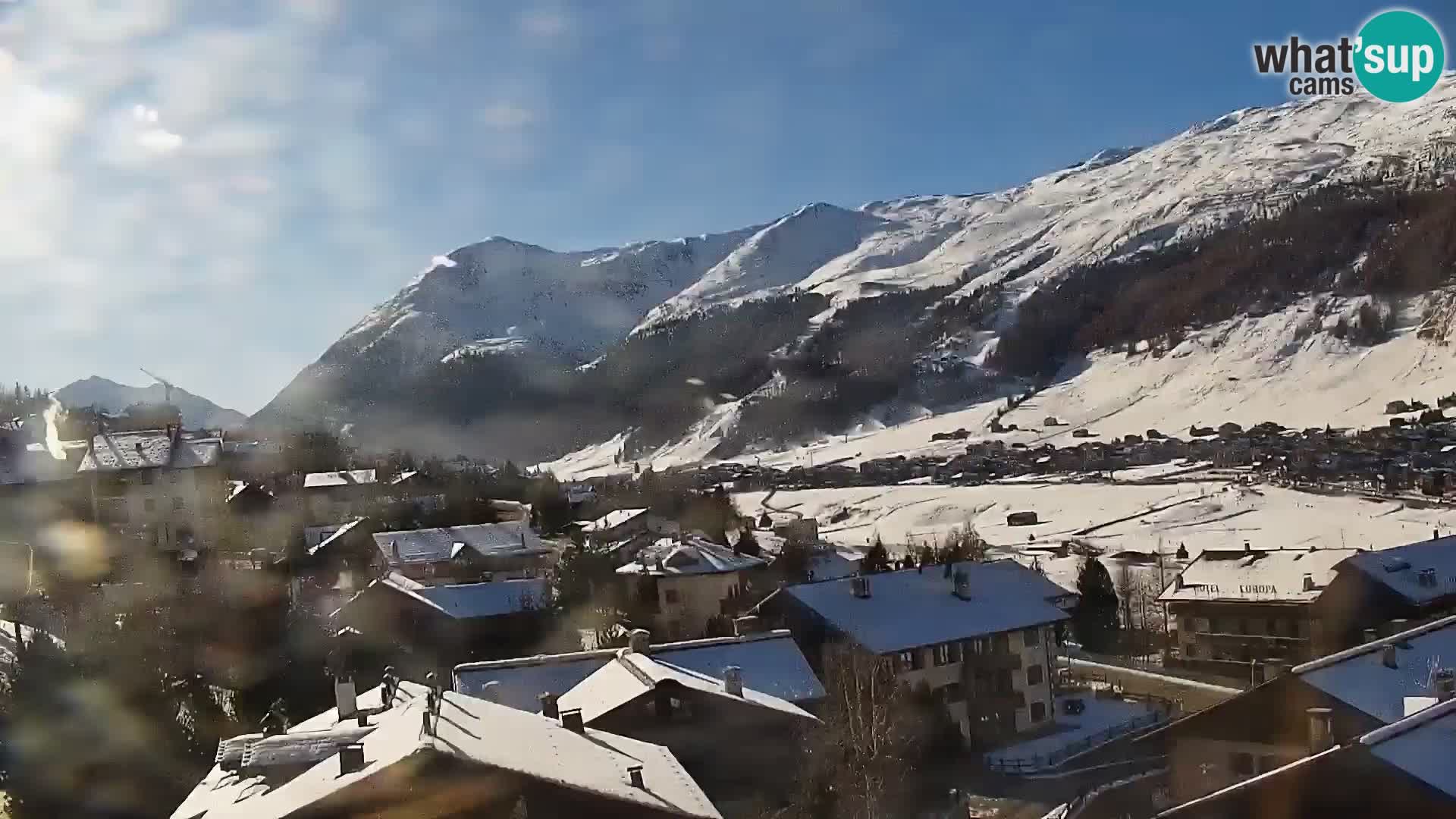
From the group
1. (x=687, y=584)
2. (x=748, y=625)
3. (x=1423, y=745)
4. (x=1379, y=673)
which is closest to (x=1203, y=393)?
(x=687, y=584)

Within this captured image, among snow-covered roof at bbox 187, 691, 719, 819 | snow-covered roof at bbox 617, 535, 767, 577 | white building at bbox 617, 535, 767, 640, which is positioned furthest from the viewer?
snow-covered roof at bbox 617, 535, 767, 577

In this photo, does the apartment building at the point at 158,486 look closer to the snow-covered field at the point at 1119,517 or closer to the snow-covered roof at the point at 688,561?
the snow-covered roof at the point at 688,561

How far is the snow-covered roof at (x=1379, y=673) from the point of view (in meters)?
17.8

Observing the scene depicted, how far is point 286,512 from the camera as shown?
55.6 meters

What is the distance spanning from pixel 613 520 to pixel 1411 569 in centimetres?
3500

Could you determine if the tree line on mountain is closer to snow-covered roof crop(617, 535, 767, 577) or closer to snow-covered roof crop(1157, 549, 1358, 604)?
snow-covered roof crop(1157, 549, 1358, 604)

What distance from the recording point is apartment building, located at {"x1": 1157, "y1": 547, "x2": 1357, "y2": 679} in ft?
116

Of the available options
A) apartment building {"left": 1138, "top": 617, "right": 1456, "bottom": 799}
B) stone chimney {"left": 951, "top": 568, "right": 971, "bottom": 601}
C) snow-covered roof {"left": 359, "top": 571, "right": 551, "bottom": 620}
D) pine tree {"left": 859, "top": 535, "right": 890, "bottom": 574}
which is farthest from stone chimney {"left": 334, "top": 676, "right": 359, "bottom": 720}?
pine tree {"left": 859, "top": 535, "right": 890, "bottom": 574}

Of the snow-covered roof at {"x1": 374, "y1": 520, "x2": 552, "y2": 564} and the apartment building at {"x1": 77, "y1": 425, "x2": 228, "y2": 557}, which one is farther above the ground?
the apartment building at {"x1": 77, "y1": 425, "x2": 228, "y2": 557}

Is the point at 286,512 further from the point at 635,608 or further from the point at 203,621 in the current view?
the point at 203,621

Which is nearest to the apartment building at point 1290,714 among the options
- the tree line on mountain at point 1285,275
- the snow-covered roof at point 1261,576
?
the snow-covered roof at point 1261,576

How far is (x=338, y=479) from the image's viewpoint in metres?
66.1

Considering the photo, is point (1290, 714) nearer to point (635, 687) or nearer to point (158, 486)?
point (635, 687)

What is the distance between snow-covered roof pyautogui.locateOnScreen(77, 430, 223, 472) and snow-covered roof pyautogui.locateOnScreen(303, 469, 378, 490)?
53.1 ft
